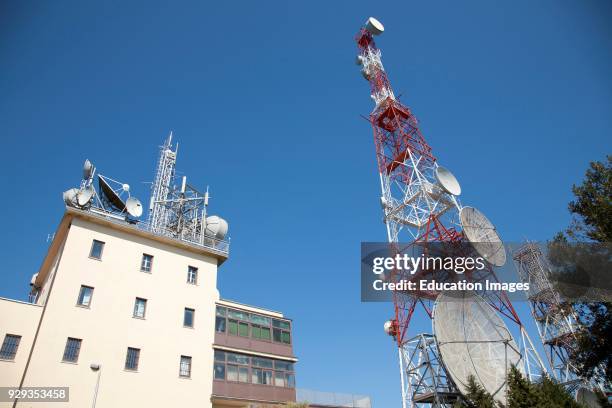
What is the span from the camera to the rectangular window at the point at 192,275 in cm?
3525

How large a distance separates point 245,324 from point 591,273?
24.2 metres

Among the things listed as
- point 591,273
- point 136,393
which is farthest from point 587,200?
point 136,393

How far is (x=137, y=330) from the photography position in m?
30.3

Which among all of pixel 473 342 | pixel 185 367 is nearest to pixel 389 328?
pixel 473 342

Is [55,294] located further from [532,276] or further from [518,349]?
[532,276]

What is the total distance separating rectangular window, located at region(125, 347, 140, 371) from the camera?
95.1 ft

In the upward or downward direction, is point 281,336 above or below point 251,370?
above

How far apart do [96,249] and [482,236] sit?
31822 mm

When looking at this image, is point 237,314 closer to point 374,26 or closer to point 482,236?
point 482,236

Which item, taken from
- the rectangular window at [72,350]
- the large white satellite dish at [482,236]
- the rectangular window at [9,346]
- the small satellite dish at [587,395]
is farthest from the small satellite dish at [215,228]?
the small satellite dish at [587,395]

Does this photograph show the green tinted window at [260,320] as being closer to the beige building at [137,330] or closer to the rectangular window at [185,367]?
the beige building at [137,330]

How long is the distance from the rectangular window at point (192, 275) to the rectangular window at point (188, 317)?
240cm

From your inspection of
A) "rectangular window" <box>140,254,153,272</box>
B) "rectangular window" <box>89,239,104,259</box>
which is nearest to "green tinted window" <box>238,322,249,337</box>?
"rectangular window" <box>140,254,153,272</box>

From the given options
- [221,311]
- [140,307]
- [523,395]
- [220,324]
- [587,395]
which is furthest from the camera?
[587,395]
